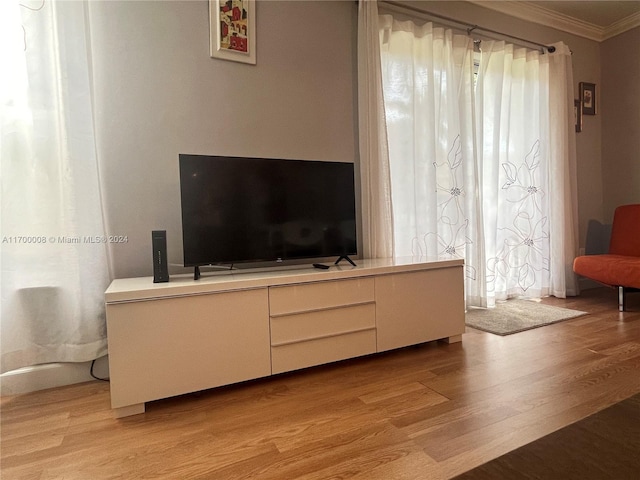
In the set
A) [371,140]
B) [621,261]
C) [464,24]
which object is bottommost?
[621,261]

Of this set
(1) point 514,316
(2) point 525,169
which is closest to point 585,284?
(2) point 525,169

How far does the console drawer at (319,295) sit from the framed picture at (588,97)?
3.43m

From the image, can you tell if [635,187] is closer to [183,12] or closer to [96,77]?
[183,12]

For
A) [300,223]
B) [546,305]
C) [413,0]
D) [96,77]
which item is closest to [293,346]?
[300,223]

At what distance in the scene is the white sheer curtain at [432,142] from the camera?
105 inches

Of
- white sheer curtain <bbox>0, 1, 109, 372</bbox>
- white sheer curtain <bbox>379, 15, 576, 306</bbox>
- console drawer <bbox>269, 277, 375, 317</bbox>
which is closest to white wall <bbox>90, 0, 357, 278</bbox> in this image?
white sheer curtain <bbox>0, 1, 109, 372</bbox>

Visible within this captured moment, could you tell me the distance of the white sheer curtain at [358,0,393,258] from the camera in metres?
2.47

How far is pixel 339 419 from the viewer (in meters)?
1.44

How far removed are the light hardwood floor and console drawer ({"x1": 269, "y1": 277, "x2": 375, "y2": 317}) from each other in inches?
14.6

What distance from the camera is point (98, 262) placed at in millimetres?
1830

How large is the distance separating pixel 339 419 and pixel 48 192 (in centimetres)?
171

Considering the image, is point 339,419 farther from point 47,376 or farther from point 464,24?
point 464,24

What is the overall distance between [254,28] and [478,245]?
2.26 meters

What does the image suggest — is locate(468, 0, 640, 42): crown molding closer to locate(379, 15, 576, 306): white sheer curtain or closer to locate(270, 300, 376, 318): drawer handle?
locate(379, 15, 576, 306): white sheer curtain
